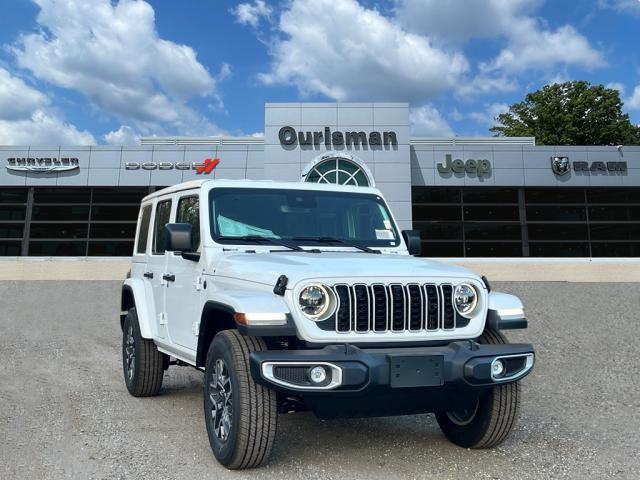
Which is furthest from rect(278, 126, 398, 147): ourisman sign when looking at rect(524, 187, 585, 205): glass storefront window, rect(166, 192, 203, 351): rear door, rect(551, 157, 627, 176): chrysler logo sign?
rect(166, 192, 203, 351): rear door

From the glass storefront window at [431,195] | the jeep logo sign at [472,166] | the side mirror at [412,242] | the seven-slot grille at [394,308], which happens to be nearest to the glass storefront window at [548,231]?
the jeep logo sign at [472,166]

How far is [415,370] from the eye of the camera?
3.56 m

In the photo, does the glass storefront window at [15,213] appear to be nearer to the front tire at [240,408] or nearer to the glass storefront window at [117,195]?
the glass storefront window at [117,195]

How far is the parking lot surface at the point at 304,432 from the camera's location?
157 inches

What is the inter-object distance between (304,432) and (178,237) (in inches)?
77.9

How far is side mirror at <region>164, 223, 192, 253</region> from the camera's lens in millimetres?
4387

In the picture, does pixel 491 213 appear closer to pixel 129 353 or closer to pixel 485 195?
pixel 485 195

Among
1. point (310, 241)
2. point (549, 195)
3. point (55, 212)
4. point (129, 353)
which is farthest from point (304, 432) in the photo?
point (55, 212)

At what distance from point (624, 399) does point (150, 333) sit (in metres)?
4.92

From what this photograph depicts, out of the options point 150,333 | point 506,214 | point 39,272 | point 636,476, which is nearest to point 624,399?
point 636,476

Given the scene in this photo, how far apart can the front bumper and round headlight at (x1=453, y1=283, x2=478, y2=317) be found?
24cm

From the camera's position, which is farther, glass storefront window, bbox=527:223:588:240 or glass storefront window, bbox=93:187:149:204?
glass storefront window, bbox=527:223:588:240

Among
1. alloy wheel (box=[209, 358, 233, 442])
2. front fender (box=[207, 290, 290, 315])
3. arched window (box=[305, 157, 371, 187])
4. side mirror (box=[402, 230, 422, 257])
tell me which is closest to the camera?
front fender (box=[207, 290, 290, 315])

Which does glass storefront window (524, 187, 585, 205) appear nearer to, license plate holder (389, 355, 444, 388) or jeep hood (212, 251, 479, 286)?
jeep hood (212, 251, 479, 286)
